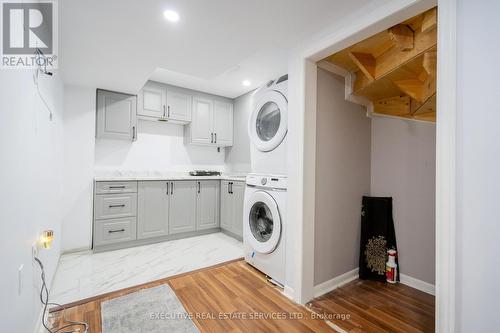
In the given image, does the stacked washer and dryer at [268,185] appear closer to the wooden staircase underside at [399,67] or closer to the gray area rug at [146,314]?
the wooden staircase underside at [399,67]

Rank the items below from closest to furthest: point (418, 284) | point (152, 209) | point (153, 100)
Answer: point (418, 284)
point (152, 209)
point (153, 100)

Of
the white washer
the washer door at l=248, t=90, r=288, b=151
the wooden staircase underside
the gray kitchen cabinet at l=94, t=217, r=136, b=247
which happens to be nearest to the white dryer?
the washer door at l=248, t=90, r=288, b=151

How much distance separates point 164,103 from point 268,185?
227 centimetres

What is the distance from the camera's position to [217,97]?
3.96 meters

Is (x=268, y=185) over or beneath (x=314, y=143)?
beneath

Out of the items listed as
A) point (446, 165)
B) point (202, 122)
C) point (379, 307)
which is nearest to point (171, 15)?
point (446, 165)

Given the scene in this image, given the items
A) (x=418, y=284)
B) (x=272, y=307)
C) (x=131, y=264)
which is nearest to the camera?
(x=272, y=307)

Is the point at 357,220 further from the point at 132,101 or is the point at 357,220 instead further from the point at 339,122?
the point at 132,101

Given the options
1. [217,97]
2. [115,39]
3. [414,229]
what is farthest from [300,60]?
[217,97]

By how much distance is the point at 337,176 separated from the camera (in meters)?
2.08

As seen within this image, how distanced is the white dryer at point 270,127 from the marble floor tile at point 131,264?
1.28 meters

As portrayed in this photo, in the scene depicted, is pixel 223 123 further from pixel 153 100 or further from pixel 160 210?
pixel 160 210

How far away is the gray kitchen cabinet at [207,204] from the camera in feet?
11.3

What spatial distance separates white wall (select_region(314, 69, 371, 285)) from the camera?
6.40ft
